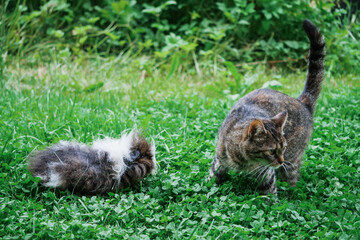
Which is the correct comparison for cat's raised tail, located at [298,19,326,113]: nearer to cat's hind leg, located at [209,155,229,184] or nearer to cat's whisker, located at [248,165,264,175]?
cat's whisker, located at [248,165,264,175]

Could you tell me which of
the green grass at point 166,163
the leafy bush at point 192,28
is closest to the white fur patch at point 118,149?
the green grass at point 166,163

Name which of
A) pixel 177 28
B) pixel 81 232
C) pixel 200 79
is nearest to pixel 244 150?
pixel 81 232

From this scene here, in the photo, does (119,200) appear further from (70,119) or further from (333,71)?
(333,71)

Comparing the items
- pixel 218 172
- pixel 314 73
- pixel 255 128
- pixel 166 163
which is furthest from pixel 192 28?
pixel 255 128

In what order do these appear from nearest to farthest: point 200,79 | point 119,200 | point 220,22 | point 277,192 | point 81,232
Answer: point 81,232, point 119,200, point 277,192, point 200,79, point 220,22

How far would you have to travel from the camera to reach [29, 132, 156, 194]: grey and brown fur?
2.93 metres

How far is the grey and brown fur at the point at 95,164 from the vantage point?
293 centimetres

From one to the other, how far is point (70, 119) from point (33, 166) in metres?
1.13

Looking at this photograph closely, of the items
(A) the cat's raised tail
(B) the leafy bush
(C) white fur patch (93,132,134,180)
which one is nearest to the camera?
(C) white fur patch (93,132,134,180)

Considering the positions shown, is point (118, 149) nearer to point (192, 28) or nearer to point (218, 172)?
point (218, 172)

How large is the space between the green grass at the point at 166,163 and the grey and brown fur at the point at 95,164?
0.08m

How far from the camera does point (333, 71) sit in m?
6.37

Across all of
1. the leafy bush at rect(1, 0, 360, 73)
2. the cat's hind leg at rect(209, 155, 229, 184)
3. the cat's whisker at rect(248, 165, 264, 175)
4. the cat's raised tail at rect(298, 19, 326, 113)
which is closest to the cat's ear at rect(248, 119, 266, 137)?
the cat's whisker at rect(248, 165, 264, 175)

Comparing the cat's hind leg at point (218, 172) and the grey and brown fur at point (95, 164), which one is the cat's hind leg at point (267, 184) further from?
the grey and brown fur at point (95, 164)
